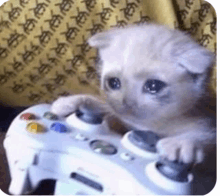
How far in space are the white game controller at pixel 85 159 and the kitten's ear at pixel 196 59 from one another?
130 mm

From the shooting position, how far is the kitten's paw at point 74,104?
1.80 ft

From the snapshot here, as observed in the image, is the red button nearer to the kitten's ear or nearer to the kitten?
the kitten

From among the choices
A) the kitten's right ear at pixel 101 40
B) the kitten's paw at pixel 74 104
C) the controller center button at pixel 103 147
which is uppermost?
the kitten's right ear at pixel 101 40

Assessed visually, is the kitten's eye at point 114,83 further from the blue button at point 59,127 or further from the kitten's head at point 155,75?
the blue button at point 59,127

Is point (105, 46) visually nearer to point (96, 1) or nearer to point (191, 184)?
point (96, 1)

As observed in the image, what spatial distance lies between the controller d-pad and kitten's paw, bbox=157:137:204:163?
0.01m

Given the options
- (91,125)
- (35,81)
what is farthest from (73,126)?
(35,81)

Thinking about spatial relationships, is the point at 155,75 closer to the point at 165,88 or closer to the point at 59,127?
the point at 165,88

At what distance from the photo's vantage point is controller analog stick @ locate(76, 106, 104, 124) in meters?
0.53

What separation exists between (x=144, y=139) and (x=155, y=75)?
0.11 metres

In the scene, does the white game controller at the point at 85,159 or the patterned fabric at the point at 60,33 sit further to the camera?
the patterned fabric at the point at 60,33

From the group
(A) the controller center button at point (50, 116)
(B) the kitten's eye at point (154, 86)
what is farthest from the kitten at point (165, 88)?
(A) the controller center button at point (50, 116)

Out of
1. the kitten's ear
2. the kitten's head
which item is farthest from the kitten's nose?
the kitten's ear

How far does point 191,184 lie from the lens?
0.45 meters
